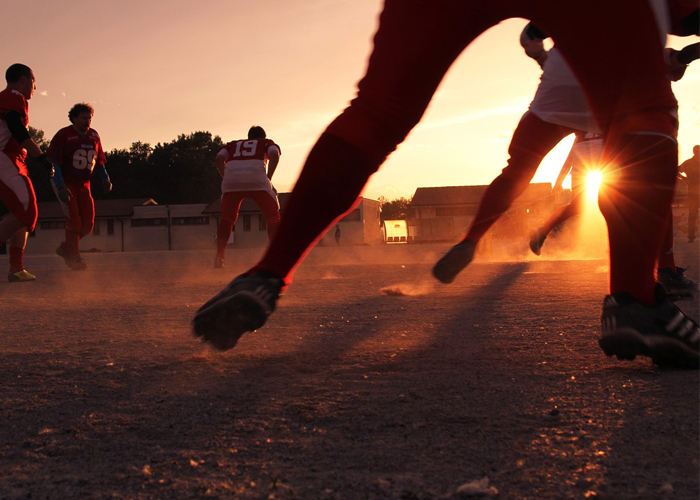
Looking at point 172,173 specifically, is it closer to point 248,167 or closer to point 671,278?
point 248,167

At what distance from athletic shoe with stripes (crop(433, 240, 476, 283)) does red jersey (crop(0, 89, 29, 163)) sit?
542 cm

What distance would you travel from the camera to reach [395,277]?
6496 millimetres

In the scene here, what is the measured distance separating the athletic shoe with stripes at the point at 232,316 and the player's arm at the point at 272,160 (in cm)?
701

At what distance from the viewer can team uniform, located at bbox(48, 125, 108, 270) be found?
27.8ft

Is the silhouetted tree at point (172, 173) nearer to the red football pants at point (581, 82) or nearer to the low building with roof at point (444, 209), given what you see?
the low building with roof at point (444, 209)

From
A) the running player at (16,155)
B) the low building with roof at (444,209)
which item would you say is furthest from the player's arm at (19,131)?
the low building with roof at (444,209)

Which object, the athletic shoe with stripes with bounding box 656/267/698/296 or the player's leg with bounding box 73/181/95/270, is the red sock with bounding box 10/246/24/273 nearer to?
the player's leg with bounding box 73/181/95/270

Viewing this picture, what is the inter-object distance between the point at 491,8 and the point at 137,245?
194 ft

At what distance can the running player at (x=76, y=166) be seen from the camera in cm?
848

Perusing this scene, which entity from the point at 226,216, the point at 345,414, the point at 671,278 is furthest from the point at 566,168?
the point at 345,414

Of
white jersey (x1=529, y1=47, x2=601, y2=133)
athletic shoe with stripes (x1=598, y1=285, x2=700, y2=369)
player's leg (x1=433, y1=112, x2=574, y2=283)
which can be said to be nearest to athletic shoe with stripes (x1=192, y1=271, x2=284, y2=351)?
athletic shoe with stripes (x1=598, y1=285, x2=700, y2=369)

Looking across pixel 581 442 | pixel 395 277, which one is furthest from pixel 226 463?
pixel 395 277

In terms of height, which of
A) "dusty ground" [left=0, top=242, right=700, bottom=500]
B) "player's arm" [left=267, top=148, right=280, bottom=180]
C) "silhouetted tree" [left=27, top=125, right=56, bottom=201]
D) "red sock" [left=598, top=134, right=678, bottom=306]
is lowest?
"dusty ground" [left=0, top=242, right=700, bottom=500]

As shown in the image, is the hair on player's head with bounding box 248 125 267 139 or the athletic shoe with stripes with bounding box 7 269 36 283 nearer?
the athletic shoe with stripes with bounding box 7 269 36 283
